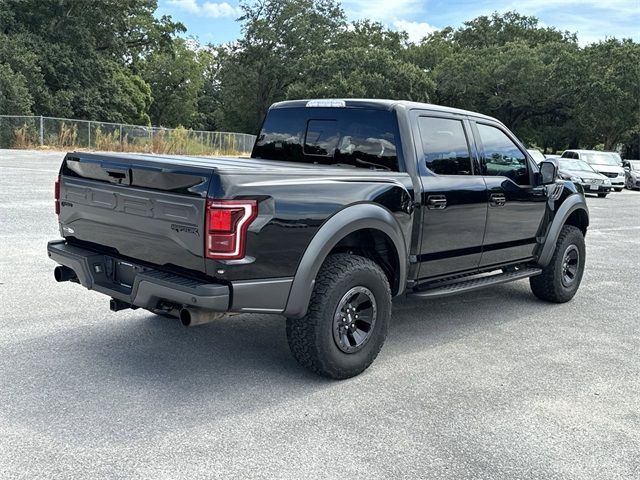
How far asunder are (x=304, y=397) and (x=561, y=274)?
370 centimetres

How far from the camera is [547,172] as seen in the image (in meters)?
6.04

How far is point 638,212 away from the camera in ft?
60.5

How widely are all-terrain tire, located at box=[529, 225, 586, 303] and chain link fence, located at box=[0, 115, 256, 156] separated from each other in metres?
24.1

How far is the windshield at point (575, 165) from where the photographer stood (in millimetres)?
Answer: 24703

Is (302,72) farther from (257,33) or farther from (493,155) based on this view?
(493,155)

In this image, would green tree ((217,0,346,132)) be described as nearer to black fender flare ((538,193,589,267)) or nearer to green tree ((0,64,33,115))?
green tree ((0,64,33,115))

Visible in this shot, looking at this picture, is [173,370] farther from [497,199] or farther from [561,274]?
[561,274]

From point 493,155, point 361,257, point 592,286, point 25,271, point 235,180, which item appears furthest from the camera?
point 592,286

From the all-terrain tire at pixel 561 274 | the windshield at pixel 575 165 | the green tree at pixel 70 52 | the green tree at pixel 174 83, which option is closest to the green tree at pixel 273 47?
the green tree at pixel 174 83

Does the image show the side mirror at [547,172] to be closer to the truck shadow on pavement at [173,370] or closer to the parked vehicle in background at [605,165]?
the truck shadow on pavement at [173,370]

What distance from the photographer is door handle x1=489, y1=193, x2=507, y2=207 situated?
5465mm

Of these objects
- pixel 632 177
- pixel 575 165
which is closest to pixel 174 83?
pixel 632 177

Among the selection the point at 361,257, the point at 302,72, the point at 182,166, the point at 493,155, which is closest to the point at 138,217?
the point at 182,166

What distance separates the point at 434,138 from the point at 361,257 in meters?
1.33
